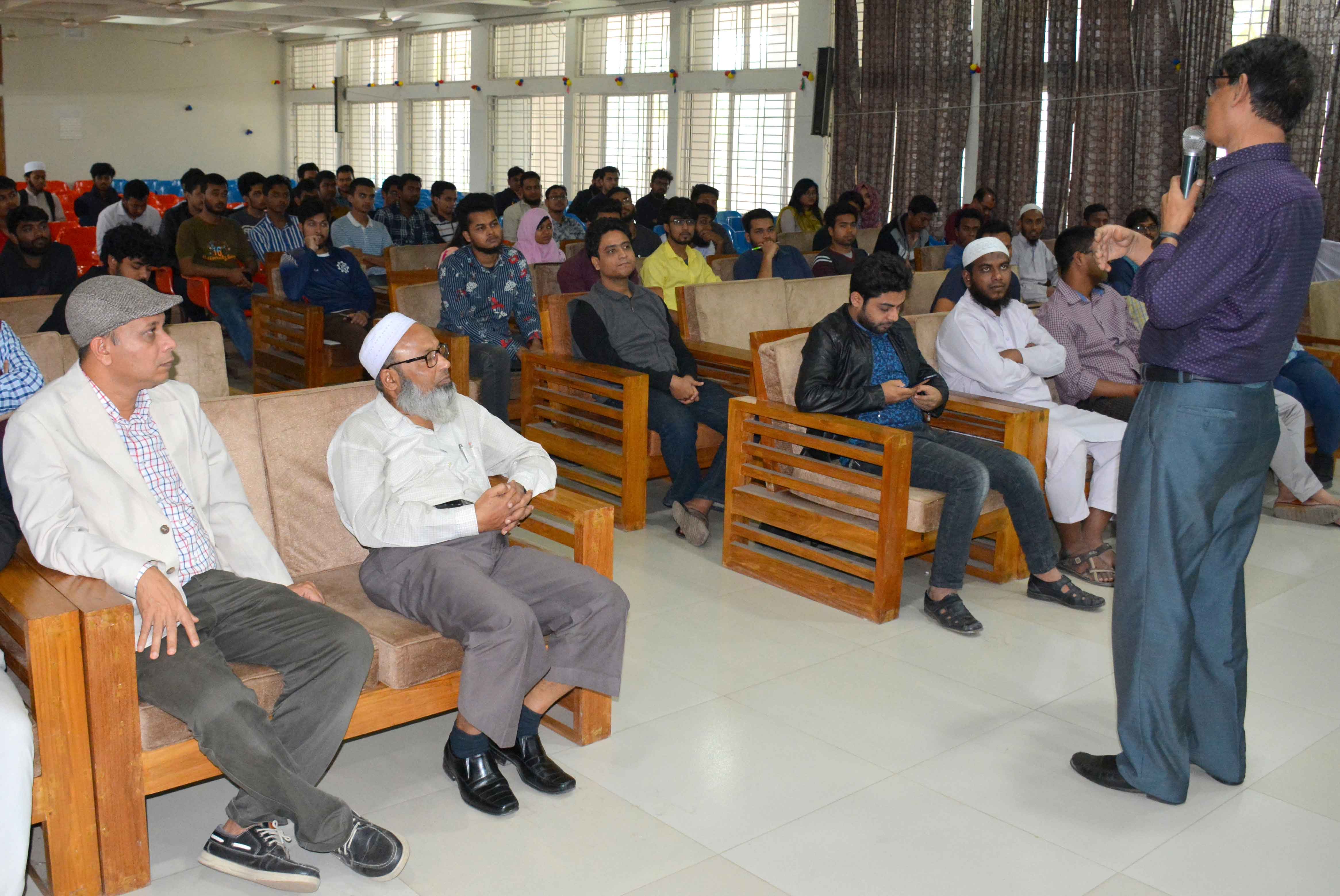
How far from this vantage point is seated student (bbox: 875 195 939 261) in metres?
8.28

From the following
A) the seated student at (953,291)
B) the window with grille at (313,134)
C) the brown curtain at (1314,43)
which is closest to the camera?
the seated student at (953,291)

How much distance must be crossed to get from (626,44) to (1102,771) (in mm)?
12306

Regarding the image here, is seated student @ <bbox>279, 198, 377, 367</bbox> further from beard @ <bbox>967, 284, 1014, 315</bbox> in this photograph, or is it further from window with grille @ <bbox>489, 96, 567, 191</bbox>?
window with grille @ <bbox>489, 96, 567, 191</bbox>

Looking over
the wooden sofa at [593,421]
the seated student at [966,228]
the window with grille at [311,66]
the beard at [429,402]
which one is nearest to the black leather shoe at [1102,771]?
the beard at [429,402]

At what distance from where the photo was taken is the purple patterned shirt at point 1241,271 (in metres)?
2.33

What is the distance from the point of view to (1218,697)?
103 inches

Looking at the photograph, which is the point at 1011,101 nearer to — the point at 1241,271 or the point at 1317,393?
the point at 1317,393

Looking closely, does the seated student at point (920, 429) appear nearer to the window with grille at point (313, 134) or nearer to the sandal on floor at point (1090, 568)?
the sandal on floor at point (1090, 568)

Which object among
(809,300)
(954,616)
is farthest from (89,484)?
(809,300)

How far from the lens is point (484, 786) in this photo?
2520mm

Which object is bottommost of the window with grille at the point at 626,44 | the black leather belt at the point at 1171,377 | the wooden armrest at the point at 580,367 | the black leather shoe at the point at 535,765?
the black leather shoe at the point at 535,765

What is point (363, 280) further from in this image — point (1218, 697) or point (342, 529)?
point (1218, 697)

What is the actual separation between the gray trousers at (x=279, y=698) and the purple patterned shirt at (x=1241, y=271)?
176 cm

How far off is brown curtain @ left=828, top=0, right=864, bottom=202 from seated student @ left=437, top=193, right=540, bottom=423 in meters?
6.75
